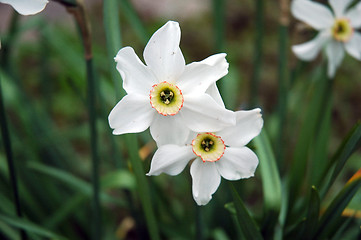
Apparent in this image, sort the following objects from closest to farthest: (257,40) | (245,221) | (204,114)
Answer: (204,114) → (245,221) → (257,40)

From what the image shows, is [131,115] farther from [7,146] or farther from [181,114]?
[7,146]

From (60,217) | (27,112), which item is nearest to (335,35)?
(60,217)

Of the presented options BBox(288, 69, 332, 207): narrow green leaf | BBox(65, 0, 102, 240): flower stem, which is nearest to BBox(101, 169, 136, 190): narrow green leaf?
BBox(65, 0, 102, 240): flower stem

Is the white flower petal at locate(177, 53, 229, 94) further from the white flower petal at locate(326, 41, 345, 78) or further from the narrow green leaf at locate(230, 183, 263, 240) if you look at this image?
the white flower petal at locate(326, 41, 345, 78)

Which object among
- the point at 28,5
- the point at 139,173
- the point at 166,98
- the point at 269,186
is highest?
the point at 28,5

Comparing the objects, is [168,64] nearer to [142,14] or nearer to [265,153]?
[265,153]

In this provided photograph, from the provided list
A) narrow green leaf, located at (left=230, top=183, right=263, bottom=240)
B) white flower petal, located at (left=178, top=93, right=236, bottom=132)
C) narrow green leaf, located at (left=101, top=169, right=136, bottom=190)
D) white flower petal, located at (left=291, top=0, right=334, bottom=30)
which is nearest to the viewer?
white flower petal, located at (left=178, top=93, right=236, bottom=132)

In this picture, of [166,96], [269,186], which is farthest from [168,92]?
[269,186]

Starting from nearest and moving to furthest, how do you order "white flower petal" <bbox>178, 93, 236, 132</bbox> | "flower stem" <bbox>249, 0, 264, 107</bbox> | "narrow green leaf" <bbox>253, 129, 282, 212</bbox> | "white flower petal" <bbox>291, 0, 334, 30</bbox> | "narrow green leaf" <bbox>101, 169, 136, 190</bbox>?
"white flower petal" <bbox>178, 93, 236, 132</bbox>, "narrow green leaf" <bbox>253, 129, 282, 212</bbox>, "white flower petal" <bbox>291, 0, 334, 30</bbox>, "narrow green leaf" <bbox>101, 169, 136, 190</bbox>, "flower stem" <bbox>249, 0, 264, 107</bbox>
